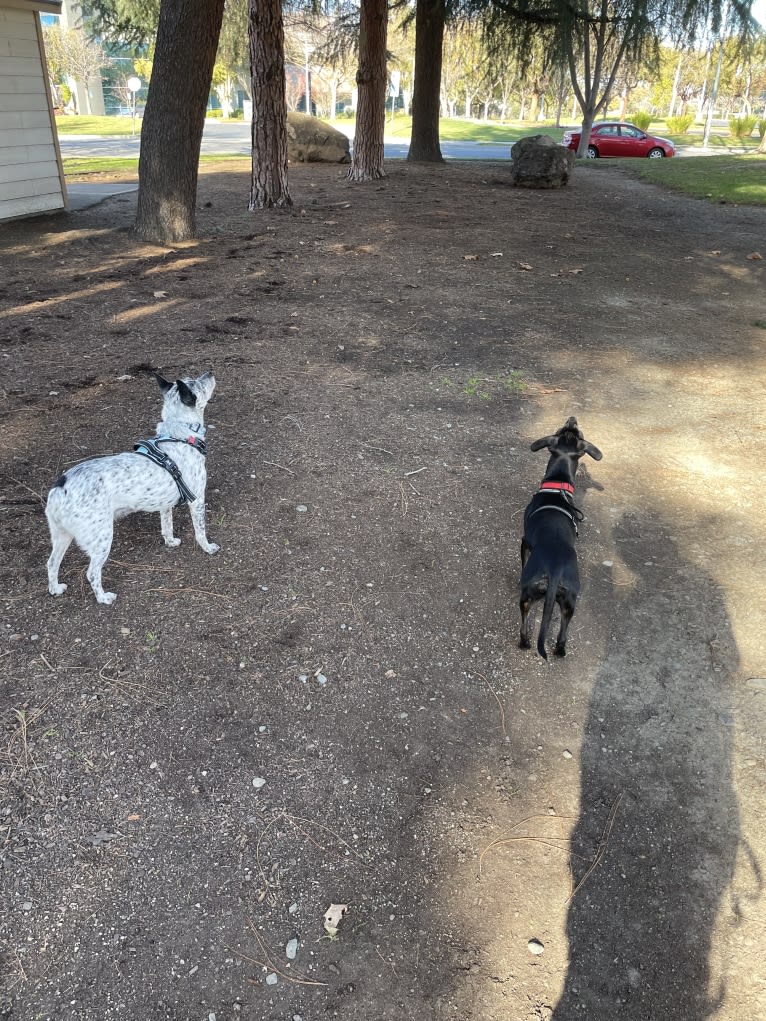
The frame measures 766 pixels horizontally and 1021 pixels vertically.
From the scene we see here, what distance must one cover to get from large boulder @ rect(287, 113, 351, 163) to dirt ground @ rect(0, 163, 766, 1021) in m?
17.7

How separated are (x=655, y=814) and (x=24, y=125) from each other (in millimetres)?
15437

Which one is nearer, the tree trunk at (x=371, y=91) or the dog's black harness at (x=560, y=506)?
the dog's black harness at (x=560, y=506)

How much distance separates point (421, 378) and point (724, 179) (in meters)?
19.2

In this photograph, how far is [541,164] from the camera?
61.3ft

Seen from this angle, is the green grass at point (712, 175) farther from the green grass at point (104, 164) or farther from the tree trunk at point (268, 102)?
the green grass at point (104, 164)

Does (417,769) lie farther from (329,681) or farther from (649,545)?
(649,545)

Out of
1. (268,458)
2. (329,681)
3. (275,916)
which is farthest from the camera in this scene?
(268,458)

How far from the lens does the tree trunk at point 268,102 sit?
12984 millimetres

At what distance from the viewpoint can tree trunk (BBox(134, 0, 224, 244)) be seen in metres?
10.2

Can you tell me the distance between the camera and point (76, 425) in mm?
5773

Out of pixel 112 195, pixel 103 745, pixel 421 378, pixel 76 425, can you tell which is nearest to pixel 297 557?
pixel 103 745

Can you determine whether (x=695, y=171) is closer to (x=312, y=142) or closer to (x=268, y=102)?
(x=312, y=142)

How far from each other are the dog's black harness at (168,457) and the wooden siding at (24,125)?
1188 cm

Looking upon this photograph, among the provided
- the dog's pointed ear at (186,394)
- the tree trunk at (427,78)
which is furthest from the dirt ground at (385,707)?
the tree trunk at (427,78)
